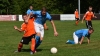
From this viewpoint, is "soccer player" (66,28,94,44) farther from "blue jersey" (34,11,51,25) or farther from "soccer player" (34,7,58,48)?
"blue jersey" (34,11,51,25)

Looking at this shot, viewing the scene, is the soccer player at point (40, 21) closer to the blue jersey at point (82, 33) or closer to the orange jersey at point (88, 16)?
the blue jersey at point (82, 33)

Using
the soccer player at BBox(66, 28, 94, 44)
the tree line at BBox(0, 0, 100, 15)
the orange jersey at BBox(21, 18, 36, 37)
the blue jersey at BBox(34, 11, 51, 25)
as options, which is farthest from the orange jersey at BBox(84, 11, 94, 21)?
the tree line at BBox(0, 0, 100, 15)

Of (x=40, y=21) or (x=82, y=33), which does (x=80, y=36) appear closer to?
(x=82, y=33)

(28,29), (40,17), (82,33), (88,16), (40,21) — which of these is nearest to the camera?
(28,29)

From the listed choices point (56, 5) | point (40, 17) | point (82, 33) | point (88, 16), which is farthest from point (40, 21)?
point (56, 5)

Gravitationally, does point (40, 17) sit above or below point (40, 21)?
above

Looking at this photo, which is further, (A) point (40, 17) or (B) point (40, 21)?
(B) point (40, 21)

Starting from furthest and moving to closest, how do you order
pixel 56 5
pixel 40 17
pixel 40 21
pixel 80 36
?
1. pixel 56 5
2. pixel 80 36
3. pixel 40 21
4. pixel 40 17

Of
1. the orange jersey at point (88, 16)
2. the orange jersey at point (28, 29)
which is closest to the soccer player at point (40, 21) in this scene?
the orange jersey at point (28, 29)

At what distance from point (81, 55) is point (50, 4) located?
202ft

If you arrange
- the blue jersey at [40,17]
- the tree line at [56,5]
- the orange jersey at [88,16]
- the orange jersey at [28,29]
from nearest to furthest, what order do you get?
the orange jersey at [28,29], the blue jersey at [40,17], the orange jersey at [88,16], the tree line at [56,5]

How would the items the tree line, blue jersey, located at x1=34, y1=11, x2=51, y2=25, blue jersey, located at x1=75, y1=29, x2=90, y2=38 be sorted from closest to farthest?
blue jersey, located at x1=34, y1=11, x2=51, y2=25
blue jersey, located at x1=75, y1=29, x2=90, y2=38
the tree line

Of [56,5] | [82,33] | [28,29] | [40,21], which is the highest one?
[40,21]

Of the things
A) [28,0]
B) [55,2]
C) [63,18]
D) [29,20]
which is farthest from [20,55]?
[55,2]
